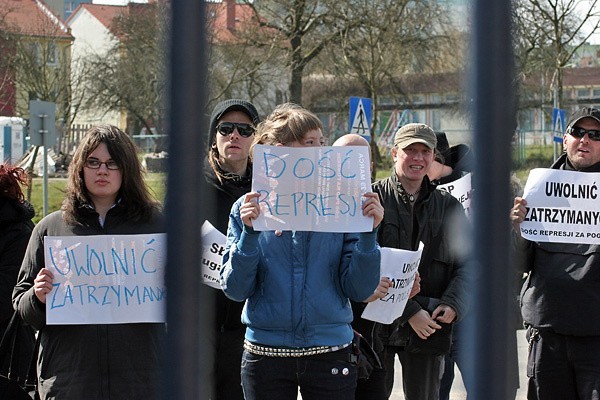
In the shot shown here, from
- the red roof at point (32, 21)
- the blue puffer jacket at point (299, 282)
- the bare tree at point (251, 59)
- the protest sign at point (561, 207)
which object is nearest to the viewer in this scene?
the blue puffer jacket at point (299, 282)

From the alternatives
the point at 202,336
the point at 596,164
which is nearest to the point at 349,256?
the point at 596,164

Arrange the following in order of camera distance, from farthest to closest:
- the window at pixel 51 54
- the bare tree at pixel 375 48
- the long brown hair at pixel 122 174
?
the window at pixel 51 54
the bare tree at pixel 375 48
the long brown hair at pixel 122 174

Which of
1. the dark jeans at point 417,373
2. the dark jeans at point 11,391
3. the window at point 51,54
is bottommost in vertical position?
the dark jeans at point 417,373

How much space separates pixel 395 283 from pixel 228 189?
2.52 feet

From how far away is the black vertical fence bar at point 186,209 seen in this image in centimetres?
104

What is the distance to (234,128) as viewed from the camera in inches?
160

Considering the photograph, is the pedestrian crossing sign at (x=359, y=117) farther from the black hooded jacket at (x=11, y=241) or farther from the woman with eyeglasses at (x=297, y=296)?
the woman with eyeglasses at (x=297, y=296)

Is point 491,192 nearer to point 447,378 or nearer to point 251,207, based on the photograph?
point 251,207

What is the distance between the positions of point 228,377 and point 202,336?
9.31ft

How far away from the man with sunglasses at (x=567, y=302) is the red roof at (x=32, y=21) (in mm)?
24696

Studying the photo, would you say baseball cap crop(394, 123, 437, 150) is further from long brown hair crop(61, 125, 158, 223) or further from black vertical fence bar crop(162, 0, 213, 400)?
black vertical fence bar crop(162, 0, 213, 400)

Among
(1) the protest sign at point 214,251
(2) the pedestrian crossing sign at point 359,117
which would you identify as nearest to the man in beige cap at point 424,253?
(1) the protest sign at point 214,251

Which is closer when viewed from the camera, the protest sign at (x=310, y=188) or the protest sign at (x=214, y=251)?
the protest sign at (x=310, y=188)

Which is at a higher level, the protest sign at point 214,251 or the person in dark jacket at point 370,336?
the protest sign at point 214,251
